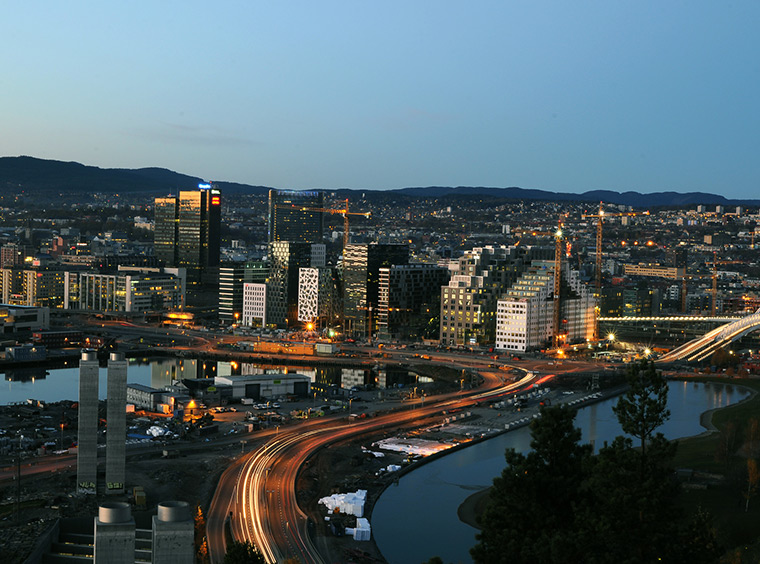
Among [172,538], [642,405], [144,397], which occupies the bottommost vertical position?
[144,397]

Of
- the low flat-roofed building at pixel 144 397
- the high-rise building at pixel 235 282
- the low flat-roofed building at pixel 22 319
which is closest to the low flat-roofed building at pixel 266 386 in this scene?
the low flat-roofed building at pixel 144 397

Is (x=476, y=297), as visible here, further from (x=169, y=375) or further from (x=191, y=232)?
(x=191, y=232)

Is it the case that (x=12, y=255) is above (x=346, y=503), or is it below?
above

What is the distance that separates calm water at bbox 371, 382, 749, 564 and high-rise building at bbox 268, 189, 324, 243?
188ft

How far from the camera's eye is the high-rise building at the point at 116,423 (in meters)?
19.7

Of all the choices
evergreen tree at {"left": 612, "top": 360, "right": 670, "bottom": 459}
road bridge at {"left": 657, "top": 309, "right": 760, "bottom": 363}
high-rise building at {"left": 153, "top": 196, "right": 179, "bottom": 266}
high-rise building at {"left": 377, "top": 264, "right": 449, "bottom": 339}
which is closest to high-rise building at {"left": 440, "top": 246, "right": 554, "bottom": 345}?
high-rise building at {"left": 377, "top": 264, "right": 449, "bottom": 339}

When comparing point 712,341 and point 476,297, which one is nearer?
point 712,341

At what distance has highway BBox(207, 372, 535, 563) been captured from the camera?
17.6m

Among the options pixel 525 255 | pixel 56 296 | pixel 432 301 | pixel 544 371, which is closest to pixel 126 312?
pixel 56 296

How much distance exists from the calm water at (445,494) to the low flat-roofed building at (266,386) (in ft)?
25.4

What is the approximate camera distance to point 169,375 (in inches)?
1559

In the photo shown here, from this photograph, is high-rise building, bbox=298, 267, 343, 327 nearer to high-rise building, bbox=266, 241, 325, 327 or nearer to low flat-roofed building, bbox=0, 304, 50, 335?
high-rise building, bbox=266, 241, 325, 327

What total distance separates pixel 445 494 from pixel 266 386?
1178cm

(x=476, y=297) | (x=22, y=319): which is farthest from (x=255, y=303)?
(x=476, y=297)
